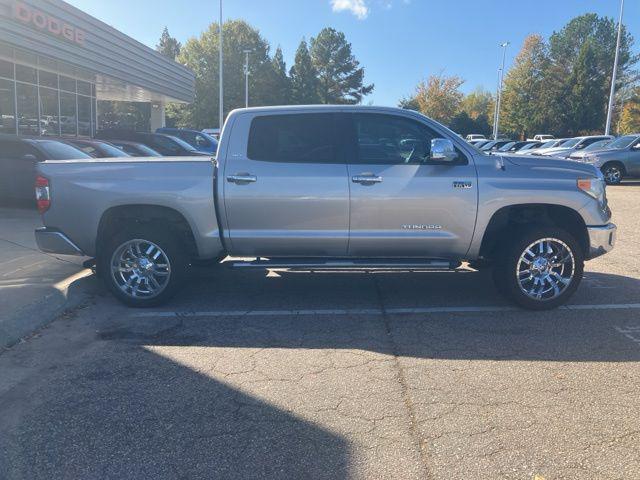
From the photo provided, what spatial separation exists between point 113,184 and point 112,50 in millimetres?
17866

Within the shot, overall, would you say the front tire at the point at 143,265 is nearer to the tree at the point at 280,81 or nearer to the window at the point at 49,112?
the window at the point at 49,112

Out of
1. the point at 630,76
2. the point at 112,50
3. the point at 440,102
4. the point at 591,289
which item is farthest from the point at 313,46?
the point at 591,289

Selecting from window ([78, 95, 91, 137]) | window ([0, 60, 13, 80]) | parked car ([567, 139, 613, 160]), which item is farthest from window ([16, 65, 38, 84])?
parked car ([567, 139, 613, 160])

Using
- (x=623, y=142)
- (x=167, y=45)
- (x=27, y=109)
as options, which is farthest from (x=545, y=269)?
(x=167, y=45)

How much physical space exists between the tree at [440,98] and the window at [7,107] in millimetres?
45107

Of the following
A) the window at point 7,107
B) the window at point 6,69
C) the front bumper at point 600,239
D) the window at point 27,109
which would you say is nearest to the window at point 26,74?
the window at point 27,109

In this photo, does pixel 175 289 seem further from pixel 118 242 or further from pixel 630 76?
pixel 630 76

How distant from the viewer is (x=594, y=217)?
5531 millimetres

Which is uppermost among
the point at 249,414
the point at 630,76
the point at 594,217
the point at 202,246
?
the point at 630,76

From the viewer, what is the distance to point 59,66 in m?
19.6

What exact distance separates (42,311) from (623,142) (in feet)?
64.5

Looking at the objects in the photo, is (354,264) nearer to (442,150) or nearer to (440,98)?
(442,150)

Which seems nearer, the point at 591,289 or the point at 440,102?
the point at 591,289

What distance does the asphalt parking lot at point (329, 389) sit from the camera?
309 cm
